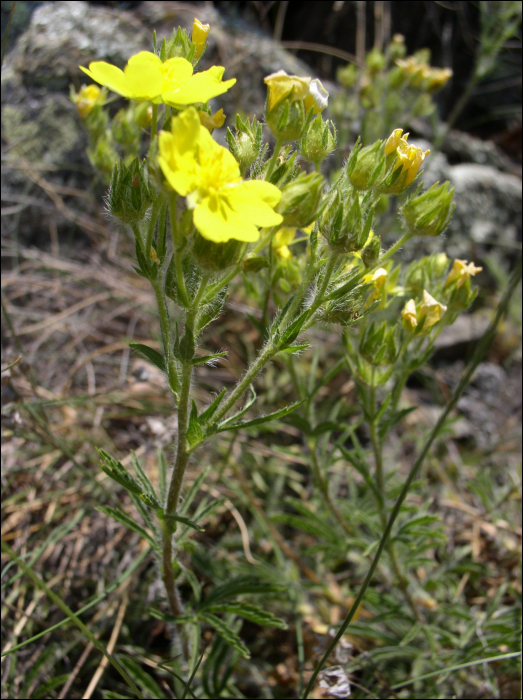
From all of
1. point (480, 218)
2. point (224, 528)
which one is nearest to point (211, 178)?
point (224, 528)

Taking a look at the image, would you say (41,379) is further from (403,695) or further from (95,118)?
(403,695)

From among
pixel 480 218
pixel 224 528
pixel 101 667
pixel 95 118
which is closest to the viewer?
pixel 101 667

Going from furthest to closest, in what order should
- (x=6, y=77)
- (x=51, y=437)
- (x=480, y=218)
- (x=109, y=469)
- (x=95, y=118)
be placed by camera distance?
(x=480, y=218) < (x=6, y=77) < (x=95, y=118) < (x=51, y=437) < (x=109, y=469)

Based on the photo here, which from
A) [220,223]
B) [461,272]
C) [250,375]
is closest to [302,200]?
[220,223]

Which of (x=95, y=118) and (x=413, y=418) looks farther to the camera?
(x=413, y=418)

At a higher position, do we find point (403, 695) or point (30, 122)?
point (30, 122)

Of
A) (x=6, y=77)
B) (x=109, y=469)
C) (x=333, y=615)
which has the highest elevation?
(x=6, y=77)
